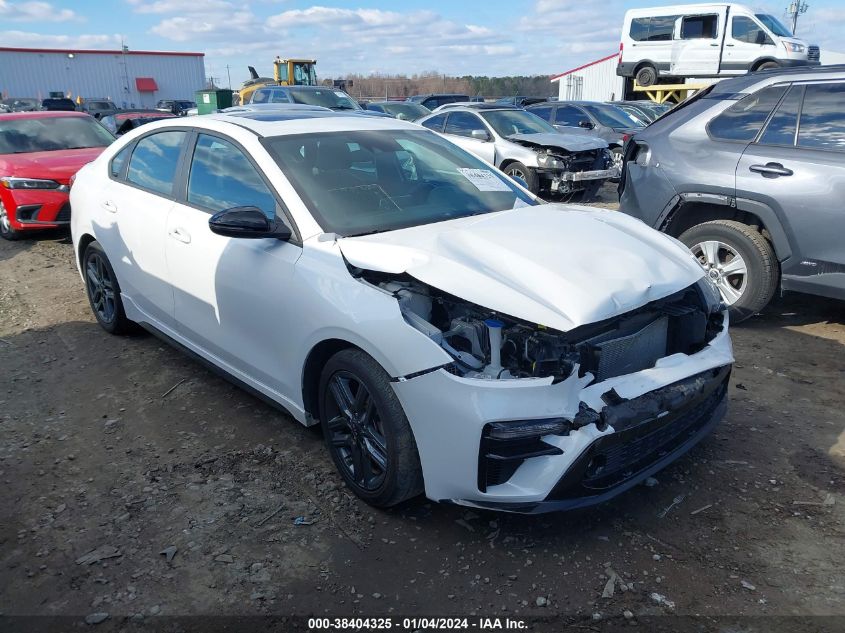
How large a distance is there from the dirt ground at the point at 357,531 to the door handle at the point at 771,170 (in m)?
1.45

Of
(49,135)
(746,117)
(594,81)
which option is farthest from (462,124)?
(594,81)

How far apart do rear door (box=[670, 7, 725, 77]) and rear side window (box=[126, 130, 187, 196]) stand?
18.7m

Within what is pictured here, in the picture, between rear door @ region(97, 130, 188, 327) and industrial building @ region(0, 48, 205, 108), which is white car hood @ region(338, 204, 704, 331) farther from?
industrial building @ region(0, 48, 205, 108)

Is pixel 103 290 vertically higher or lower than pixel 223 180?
lower

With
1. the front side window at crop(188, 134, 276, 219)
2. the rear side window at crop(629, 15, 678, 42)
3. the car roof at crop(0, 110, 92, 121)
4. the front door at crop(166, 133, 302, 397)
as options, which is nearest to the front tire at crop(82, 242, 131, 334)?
the front door at crop(166, 133, 302, 397)

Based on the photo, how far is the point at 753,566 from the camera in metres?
2.65

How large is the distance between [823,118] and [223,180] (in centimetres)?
406

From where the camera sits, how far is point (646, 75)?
20797mm

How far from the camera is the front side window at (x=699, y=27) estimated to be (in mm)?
18781

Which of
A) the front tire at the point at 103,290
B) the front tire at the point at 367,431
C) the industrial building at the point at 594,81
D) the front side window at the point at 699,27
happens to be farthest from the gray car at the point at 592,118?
the industrial building at the point at 594,81

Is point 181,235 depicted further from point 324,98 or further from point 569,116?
point 569,116

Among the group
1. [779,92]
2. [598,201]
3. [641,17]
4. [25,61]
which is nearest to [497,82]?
[25,61]

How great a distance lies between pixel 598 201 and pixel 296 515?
960cm

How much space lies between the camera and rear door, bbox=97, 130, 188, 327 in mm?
4129
